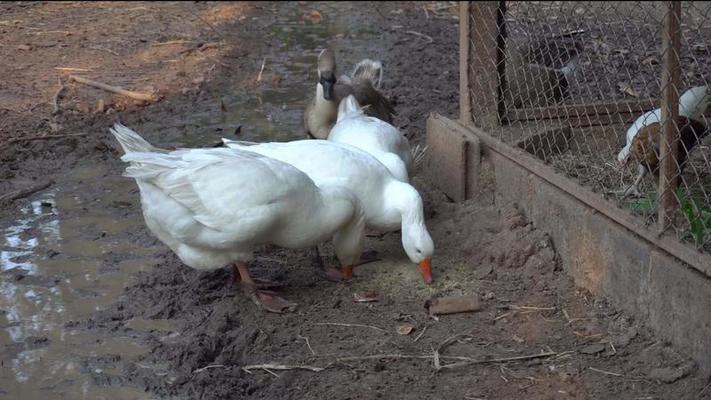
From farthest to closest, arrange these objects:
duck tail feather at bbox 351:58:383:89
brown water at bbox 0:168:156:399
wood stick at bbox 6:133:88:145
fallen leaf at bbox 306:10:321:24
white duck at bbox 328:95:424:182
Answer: fallen leaf at bbox 306:10:321:24 < duck tail feather at bbox 351:58:383:89 < wood stick at bbox 6:133:88:145 < white duck at bbox 328:95:424:182 < brown water at bbox 0:168:156:399

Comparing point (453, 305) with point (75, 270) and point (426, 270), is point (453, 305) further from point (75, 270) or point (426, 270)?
point (75, 270)

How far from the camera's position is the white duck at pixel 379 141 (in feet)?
17.6

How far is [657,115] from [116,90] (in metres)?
4.89

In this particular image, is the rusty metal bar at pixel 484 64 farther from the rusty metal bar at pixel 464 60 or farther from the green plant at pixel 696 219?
the green plant at pixel 696 219

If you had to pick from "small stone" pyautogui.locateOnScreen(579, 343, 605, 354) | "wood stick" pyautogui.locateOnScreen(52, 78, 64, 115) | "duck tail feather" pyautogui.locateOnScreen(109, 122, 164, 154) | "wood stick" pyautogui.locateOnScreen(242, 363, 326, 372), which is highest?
"duck tail feather" pyautogui.locateOnScreen(109, 122, 164, 154)

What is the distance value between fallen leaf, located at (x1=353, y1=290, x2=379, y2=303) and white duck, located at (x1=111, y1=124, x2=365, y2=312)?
1.11 feet

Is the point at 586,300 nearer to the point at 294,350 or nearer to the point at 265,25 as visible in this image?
the point at 294,350

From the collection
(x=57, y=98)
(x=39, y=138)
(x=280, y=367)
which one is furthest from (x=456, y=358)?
(x=57, y=98)

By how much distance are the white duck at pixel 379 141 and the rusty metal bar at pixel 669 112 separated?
1770 mm

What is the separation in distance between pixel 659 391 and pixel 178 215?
2295mm

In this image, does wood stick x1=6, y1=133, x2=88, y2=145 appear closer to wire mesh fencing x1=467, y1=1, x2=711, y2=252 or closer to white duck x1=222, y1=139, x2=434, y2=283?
white duck x1=222, y1=139, x2=434, y2=283

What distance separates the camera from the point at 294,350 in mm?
4125

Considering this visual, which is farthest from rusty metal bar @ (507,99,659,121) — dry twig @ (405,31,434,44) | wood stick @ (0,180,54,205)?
dry twig @ (405,31,434,44)

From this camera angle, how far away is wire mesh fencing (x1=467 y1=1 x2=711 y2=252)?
379 centimetres
